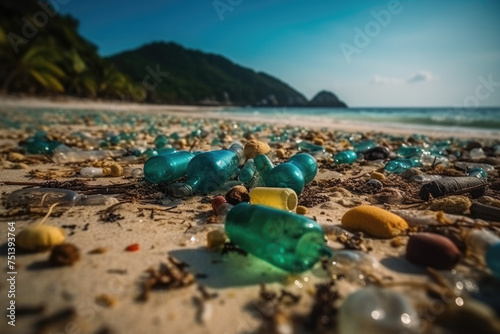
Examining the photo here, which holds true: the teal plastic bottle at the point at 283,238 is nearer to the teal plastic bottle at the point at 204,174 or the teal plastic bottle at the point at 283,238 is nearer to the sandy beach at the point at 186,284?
the sandy beach at the point at 186,284

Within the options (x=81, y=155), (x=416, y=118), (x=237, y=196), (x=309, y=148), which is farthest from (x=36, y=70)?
(x=416, y=118)

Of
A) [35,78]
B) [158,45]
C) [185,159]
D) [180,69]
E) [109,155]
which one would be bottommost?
[109,155]

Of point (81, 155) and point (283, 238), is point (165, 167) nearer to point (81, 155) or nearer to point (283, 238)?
point (283, 238)

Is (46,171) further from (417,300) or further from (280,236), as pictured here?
(417,300)

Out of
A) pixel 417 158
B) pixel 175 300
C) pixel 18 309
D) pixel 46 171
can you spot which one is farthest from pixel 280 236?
pixel 417 158

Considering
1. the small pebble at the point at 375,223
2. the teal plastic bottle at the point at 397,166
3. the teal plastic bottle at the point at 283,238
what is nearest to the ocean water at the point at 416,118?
the teal plastic bottle at the point at 397,166

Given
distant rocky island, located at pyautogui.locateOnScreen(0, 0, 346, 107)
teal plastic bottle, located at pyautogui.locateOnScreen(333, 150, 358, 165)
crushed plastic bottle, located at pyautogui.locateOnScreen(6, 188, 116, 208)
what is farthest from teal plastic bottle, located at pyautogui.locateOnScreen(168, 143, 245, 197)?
distant rocky island, located at pyautogui.locateOnScreen(0, 0, 346, 107)
